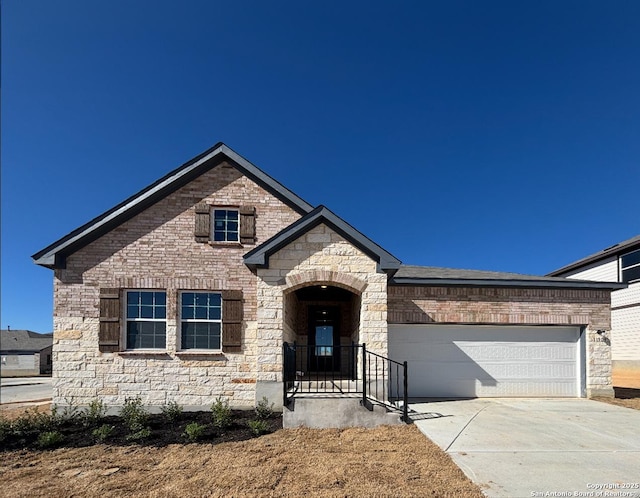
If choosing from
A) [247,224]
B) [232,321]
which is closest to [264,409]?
[232,321]

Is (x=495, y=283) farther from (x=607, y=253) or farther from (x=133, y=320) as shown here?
(x=607, y=253)

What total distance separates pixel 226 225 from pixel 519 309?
328 inches

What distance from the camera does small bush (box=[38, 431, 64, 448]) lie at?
681cm

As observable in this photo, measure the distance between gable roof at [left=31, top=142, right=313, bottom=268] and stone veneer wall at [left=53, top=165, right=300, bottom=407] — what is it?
17 centimetres

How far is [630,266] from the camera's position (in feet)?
62.2

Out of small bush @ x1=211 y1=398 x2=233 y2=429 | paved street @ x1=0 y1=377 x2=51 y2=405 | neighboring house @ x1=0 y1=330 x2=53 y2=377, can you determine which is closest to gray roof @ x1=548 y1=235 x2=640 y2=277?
small bush @ x1=211 y1=398 x2=233 y2=429

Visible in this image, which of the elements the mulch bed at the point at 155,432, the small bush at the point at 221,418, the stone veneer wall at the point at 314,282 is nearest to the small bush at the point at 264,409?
the mulch bed at the point at 155,432

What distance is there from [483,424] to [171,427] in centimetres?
616

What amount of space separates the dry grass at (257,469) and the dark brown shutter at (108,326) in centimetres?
283

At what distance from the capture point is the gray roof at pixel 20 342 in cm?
3669

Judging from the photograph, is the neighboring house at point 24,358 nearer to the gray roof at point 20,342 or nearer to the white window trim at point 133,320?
the gray roof at point 20,342

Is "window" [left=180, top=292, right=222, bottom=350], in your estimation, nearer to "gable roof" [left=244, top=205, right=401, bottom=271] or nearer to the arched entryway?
"gable roof" [left=244, top=205, right=401, bottom=271]

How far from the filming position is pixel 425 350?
10781 mm

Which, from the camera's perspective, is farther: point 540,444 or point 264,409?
point 264,409
